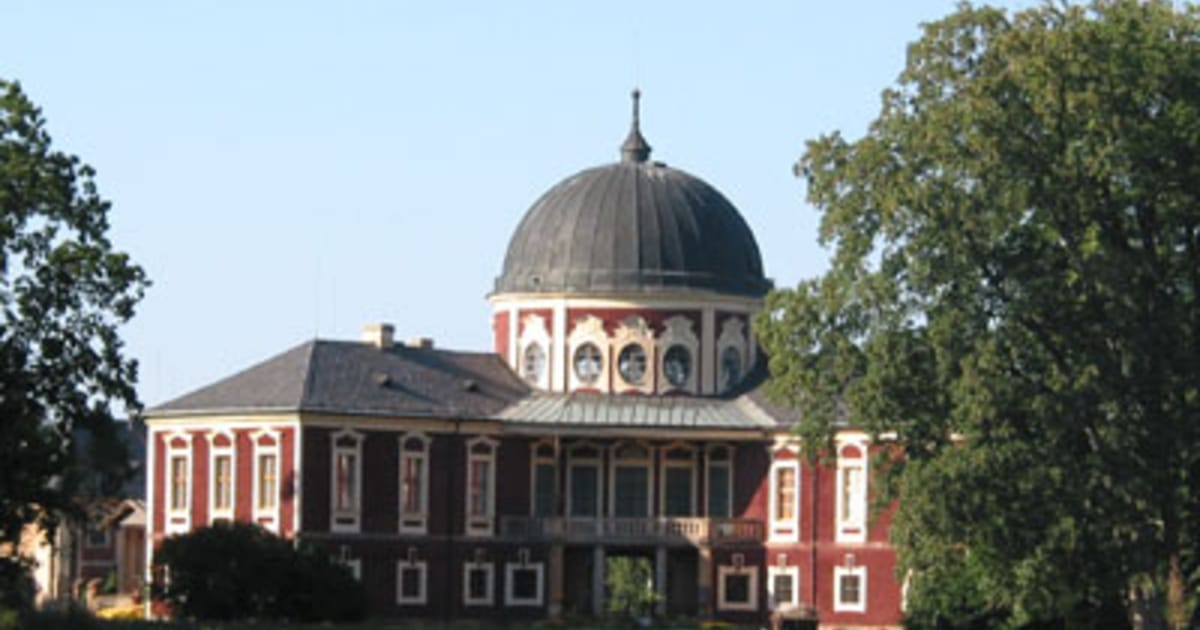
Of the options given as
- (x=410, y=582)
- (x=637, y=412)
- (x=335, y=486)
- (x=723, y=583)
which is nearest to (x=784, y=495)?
(x=723, y=583)

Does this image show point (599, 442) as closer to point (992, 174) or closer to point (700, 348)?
point (700, 348)

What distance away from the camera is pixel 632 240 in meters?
85.4

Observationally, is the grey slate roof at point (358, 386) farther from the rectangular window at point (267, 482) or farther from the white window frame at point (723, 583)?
the white window frame at point (723, 583)

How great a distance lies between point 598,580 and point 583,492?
280cm

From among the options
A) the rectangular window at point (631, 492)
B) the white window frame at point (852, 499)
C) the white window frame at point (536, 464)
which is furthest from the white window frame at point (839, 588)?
the white window frame at point (536, 464)

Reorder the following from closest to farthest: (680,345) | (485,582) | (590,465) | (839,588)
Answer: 1. (839,588)
2. (485,582)
3. (590,465)
4. (680,345)

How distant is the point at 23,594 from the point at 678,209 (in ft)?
106

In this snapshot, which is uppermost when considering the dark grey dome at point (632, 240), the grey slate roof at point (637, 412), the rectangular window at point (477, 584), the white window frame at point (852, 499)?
the dark grey dome at point (632, 240)

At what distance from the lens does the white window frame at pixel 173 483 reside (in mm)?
81625

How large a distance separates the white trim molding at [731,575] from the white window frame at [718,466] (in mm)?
1824

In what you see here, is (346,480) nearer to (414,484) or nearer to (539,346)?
(414,484)

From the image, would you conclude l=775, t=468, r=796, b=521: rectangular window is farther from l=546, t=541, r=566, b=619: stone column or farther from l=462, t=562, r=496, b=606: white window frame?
l=462, t=562, r=496, b=606: white window frame

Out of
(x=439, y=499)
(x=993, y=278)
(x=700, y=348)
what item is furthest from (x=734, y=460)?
(x=993, y=278)

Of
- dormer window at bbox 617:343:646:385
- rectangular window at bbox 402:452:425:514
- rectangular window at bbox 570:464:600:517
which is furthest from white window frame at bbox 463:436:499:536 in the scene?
dormer window at bbox 617:343:646:385
